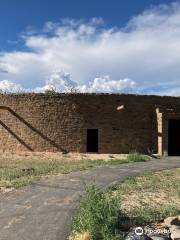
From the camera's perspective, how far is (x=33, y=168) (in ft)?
58.5

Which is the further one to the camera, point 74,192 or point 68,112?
point 68,112

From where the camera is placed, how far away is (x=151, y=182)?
588 inches

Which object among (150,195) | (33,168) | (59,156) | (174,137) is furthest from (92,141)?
(150,195)

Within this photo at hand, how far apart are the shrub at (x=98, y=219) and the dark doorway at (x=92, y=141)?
15007 mm

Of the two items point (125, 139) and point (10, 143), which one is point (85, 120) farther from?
point (10, 143)

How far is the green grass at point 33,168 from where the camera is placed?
49.6ft

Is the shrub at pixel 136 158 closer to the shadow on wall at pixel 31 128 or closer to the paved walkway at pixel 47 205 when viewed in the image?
the paved walkway at pixel 47 205

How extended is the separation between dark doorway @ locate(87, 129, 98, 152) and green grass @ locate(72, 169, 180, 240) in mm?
7467

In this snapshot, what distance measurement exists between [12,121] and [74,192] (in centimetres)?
1140

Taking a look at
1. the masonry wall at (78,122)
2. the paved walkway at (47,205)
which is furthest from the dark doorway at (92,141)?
the paved walkway at (47,205)

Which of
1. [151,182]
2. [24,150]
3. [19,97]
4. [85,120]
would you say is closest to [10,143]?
[24,150]

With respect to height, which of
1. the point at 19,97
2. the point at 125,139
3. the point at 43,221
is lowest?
the point at 43,221

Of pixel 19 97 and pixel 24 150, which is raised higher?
pixel 19 97

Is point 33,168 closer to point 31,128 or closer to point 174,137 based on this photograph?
point 31,128
